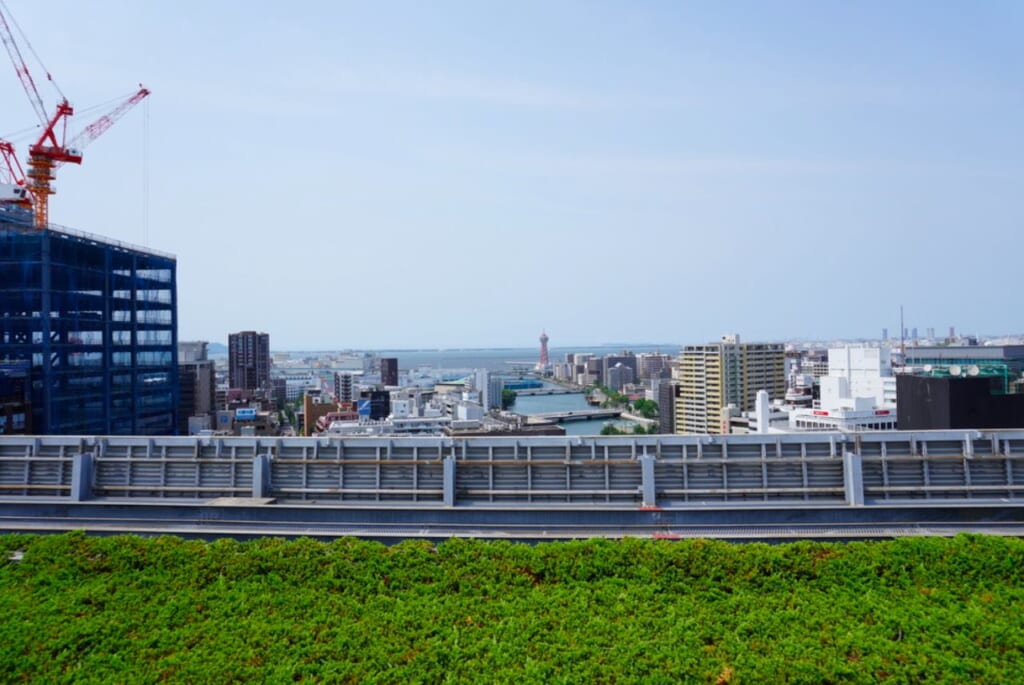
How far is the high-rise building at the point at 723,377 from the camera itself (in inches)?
2675

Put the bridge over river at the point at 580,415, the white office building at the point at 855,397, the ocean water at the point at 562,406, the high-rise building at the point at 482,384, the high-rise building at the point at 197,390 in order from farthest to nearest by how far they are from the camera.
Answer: the high-rise building at the point at 482,384 < the bridge over river at the point at 580,415 < the ocean water at the point at 562,406 < the high-rise building at the point at 197,390 < the white office building at the point at 855,397

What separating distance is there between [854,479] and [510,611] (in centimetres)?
569

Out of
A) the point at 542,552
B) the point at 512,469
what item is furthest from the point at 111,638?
the point at 512,469

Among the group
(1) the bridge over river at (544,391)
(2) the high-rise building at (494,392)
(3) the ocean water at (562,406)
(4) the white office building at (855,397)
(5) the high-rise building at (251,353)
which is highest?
(5) the high-rise building at (251,353)

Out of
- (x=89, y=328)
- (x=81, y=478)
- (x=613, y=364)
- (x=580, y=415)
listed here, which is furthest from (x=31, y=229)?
(x=613, y=364)

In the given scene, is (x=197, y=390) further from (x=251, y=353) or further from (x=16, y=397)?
(x=251, y=353)

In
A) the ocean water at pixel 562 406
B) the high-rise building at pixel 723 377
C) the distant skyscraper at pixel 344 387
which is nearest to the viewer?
the high-rise building at pixel 723 377

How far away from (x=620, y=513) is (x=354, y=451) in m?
4.12

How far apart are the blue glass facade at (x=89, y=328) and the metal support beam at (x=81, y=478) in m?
21.1

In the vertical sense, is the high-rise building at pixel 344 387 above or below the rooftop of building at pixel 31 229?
below

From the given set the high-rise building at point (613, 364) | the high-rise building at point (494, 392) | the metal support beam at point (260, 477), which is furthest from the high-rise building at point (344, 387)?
the metal support beam at point (260, 477)

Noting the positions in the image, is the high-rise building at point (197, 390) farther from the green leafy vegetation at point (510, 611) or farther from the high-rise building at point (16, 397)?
the green leafy vegetation at point (510, 611)

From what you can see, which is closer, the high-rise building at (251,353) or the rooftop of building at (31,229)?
Result: the rooftop of building at (31,229)

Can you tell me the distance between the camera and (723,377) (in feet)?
222
